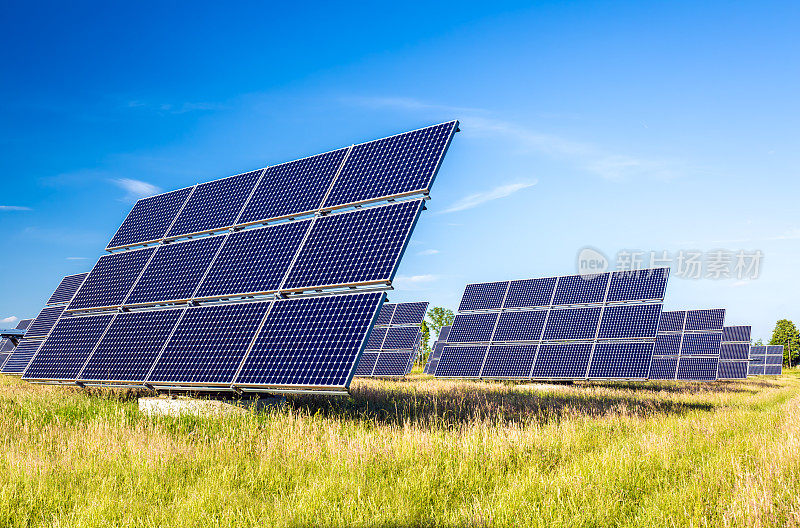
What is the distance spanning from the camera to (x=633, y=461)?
7.41 m

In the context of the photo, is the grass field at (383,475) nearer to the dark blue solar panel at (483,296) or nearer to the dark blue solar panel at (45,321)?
the dark blue solar panel at (483,296)

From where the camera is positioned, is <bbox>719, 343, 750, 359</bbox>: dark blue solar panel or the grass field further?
<bbox>719, 343, 750, 359</bbox>: dark blue solar panel

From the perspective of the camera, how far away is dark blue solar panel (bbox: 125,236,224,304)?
14.2 m

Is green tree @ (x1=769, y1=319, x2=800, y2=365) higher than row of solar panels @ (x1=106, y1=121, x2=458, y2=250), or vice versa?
green tree @ (x1=769, y1=319, x2=800, y2=365)

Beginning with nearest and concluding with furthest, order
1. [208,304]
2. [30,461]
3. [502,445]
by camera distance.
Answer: [30,461] → [502,445] → [208,304]

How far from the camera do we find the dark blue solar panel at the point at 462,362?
88.6 feet

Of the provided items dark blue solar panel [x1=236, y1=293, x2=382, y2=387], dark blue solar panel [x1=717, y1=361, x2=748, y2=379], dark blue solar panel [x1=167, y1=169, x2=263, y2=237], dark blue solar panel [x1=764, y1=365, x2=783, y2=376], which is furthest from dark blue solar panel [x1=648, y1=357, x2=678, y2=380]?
dark blue solar panel [x1=764, y1=365, x2=783, y2=376]

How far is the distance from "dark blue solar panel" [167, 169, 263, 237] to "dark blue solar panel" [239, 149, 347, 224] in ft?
1.90

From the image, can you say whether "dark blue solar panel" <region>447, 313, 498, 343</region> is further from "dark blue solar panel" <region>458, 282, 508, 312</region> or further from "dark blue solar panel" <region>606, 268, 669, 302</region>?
"dark blue solar panel" <region>606, 268, 669, 302</region>

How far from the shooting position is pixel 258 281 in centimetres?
1255

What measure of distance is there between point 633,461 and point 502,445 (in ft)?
6.14

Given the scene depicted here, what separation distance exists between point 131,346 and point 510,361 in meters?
18.0

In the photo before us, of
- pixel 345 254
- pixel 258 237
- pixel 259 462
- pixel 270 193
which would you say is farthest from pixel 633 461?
pixel 270 193

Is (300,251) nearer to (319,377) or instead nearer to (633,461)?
(319,377)
